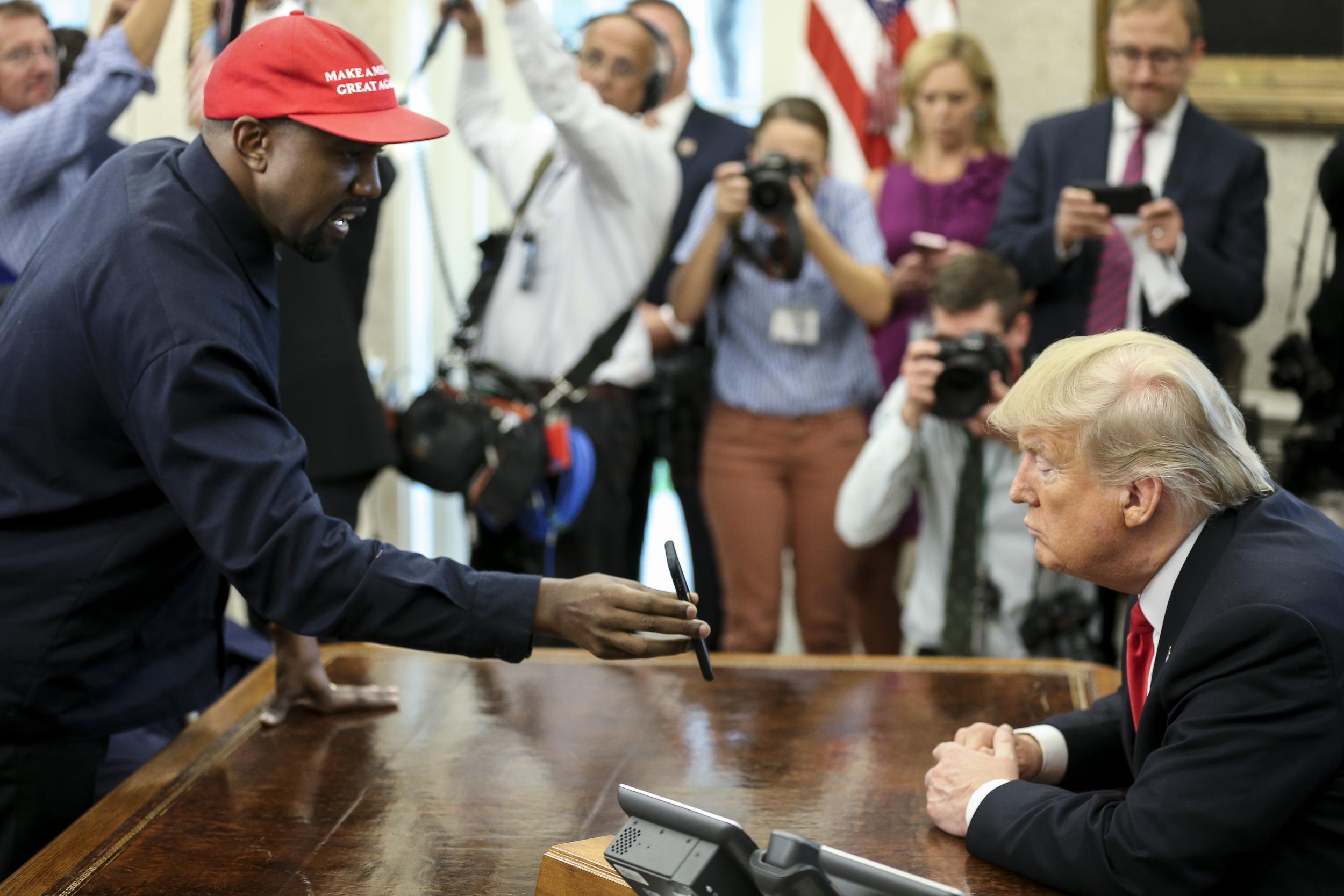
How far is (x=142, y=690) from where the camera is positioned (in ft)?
6.59

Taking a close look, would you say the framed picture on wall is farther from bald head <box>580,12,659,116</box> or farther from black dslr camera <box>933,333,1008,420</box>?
black dslr camera <box>933,333,1008,420</box>

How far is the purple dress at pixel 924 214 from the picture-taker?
3.87 meters

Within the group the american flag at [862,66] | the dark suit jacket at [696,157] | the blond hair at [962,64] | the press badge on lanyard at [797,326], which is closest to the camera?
the press badge on lanyard at [797,326]

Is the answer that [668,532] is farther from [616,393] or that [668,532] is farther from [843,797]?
[843,797]

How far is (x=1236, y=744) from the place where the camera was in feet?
4.68

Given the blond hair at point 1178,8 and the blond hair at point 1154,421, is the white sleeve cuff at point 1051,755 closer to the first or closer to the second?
the blond hair at point 1154,421

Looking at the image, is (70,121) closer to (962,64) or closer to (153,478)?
(153,478)

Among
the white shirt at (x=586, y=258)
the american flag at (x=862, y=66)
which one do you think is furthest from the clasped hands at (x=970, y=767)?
the american flag at (x=862, y=66)

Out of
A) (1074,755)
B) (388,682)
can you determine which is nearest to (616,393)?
(388,682)

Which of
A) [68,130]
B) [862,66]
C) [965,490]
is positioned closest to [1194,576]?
[965,490]

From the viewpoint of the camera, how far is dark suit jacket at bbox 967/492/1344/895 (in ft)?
4.66

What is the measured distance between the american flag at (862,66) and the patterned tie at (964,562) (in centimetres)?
180

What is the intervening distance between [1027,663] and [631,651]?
0.91m

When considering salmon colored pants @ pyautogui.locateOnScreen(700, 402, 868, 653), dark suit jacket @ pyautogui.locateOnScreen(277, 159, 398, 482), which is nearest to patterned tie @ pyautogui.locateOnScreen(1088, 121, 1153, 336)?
salmon colored pants @ pyautogui.locateOnScreen(700, 402, 868, 653)
